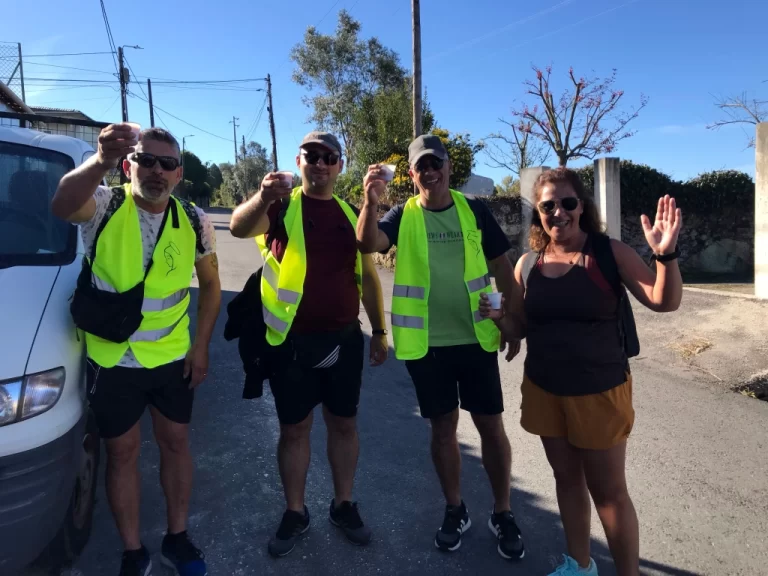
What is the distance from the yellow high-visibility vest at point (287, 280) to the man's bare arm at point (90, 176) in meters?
0.85

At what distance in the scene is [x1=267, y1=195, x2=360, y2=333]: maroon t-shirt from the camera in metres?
2.79

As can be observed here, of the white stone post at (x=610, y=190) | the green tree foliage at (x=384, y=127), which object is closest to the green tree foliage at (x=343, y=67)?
the green tree foliage at (x=384, y=127)

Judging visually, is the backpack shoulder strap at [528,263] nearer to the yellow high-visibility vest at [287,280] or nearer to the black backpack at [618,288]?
the black backpack at [618,288]

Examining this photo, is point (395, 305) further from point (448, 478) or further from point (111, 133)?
point (111, 133)

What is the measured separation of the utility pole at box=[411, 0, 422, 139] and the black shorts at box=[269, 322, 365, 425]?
35.1 ft

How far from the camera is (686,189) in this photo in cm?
1396

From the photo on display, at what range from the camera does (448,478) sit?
295 cm

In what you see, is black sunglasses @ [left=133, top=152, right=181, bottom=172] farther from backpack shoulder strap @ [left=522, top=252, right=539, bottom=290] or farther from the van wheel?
backpack shoulder strap @ [left=522, top=252, right=539, bottom=290]

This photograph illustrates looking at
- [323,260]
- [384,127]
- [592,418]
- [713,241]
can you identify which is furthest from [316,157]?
[384,127]

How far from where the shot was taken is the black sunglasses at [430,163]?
109 inches

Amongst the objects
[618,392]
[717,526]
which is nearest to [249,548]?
[618,392]

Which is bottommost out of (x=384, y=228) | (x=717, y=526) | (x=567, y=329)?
(x=717, y=526)

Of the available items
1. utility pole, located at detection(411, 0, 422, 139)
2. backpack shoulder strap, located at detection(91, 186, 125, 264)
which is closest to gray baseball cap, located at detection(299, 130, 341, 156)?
backpack shoulder strap, located at detection(91, 186, 125, 264)

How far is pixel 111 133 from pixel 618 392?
2.23 m
